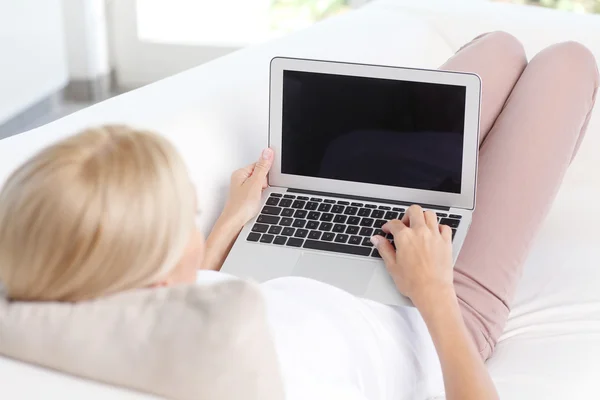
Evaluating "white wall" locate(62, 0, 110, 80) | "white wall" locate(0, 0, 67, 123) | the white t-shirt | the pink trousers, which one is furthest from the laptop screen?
"white wall" locate(62, 0, 110, 80)

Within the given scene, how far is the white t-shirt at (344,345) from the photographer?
33.0 inches

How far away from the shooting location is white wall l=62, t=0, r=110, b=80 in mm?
3511

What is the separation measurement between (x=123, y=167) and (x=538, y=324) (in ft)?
2.89

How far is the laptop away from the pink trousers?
2.6 inches

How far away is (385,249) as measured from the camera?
1.16 m

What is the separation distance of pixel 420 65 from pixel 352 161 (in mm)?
756

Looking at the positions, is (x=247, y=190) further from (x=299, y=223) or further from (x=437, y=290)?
(x=437, y=290)

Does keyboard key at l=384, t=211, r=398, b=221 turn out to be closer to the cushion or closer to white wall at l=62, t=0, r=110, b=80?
the cushion

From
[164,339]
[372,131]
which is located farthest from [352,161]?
[164,339]

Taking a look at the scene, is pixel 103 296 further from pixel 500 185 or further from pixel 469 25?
pixel 469 25

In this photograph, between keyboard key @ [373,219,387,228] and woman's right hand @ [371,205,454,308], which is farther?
keyboard key @ [373,219,387,228]

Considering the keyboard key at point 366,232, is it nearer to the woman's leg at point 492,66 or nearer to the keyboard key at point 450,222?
the keyboard key at point 450,222

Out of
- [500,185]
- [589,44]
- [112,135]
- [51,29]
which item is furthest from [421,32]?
[51,29]

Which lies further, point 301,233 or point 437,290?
point 301,233
